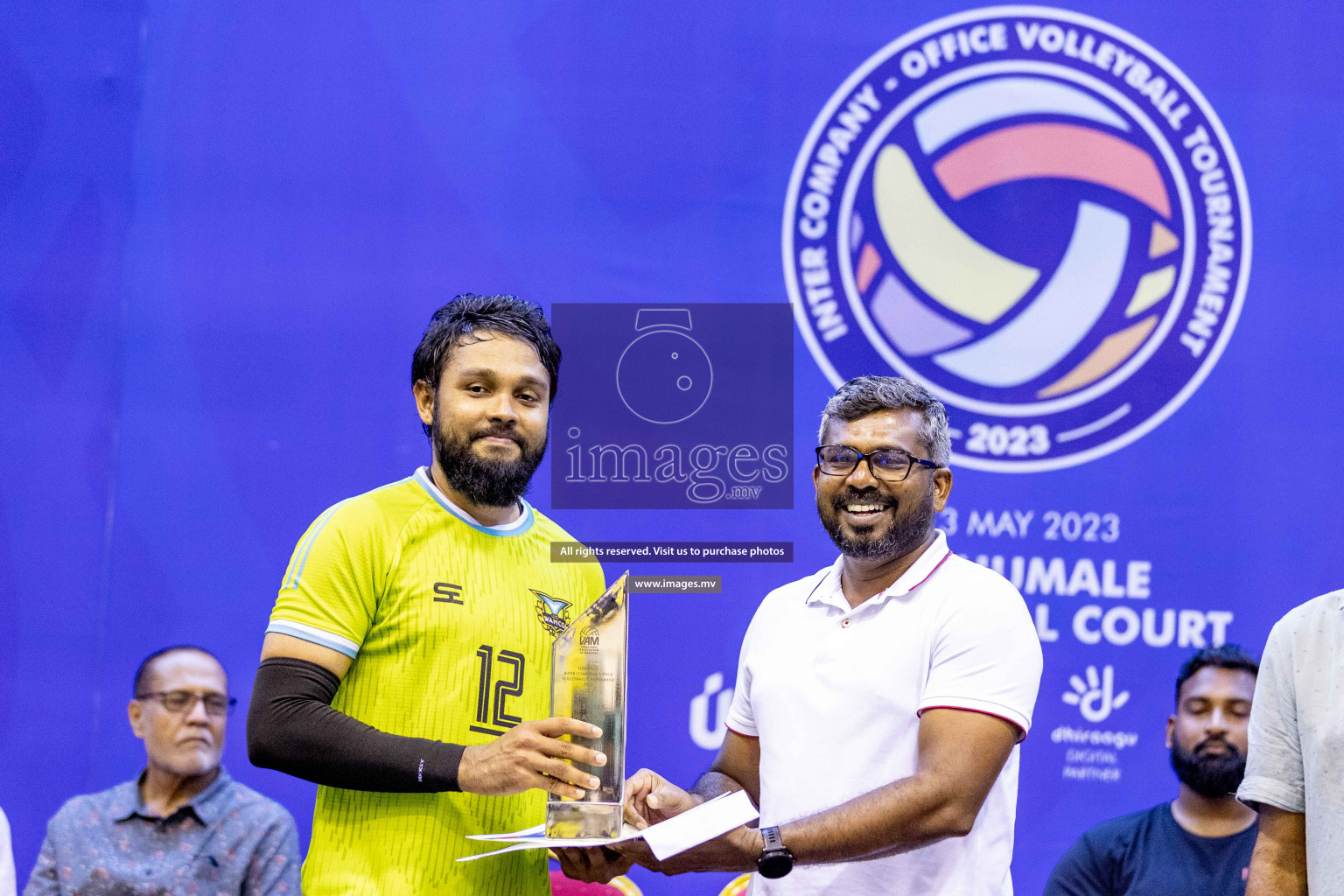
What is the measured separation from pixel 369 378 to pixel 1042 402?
196 centimetres

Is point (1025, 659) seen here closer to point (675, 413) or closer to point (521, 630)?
point (521, 630)

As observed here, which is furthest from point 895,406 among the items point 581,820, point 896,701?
point 581,820

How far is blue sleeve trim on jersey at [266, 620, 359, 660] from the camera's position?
82.5 inches

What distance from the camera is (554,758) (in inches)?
77.2

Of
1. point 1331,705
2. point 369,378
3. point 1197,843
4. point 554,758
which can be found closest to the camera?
point 1331,705

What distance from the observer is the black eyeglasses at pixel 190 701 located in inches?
129

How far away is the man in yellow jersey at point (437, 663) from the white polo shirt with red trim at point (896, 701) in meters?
0.46

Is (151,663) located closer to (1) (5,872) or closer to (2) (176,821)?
(2) (176,821)

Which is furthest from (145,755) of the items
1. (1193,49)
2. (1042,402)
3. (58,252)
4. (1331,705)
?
(1193,49)

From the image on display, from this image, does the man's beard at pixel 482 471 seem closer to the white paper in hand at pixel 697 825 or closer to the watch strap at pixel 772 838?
the white paper in hand at pixel 697 825

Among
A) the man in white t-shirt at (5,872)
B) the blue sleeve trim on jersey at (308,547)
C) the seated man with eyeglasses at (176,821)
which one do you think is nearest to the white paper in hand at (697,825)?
the blue sleeve trim on jersey at (308,547)

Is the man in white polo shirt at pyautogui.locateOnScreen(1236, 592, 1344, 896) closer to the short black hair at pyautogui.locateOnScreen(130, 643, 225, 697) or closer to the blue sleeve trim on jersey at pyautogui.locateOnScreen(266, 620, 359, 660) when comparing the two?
the blue sleeve trim on jersey at pyautogui.locateOnScreen(266, 620, 359, 660)

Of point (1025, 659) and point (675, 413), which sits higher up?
point (675, 413)

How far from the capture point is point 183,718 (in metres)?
3.27
